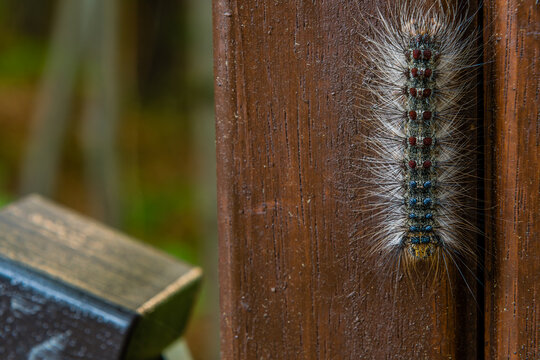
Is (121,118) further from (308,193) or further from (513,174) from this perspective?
(513,174)

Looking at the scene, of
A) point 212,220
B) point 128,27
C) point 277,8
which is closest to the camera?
point 277,8

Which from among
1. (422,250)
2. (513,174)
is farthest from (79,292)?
(513,174)

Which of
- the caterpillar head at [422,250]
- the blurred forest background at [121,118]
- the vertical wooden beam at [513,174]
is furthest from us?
the blurred forest background at [121,118]

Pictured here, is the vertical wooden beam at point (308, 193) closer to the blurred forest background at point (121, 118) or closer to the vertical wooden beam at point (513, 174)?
the vertical wooden beam at point (513, 174)

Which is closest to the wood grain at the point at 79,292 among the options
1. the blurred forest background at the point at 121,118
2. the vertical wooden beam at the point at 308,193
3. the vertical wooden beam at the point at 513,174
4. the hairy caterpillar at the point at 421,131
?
the vertical wooden beam at the point at 308,193

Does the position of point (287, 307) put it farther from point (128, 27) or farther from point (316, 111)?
point (128, 27)

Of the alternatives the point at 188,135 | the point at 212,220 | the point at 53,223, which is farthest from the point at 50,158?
the point at 53,223

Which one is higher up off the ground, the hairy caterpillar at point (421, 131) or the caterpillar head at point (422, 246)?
the hairy caterpillar at point (421, 131)
